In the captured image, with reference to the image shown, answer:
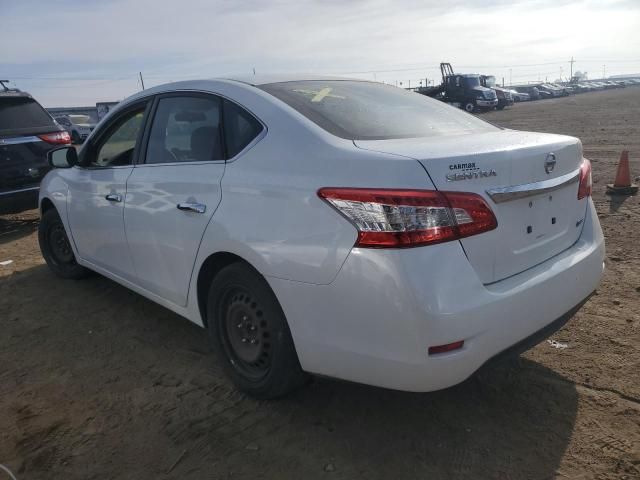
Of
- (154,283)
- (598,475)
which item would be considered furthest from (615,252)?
(154,283)

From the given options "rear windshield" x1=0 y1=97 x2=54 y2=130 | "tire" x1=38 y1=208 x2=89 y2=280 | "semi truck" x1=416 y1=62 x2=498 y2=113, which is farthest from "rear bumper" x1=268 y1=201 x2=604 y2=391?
"semi truck" x1=416 y1=62 x2=498 y2=113

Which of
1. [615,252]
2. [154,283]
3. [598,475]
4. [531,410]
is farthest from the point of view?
[615,252]

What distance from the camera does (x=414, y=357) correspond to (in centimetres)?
206

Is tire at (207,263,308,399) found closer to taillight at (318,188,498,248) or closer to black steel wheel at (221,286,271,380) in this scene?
black steel wheel at (221,286,271,380)

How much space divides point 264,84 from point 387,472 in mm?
2088

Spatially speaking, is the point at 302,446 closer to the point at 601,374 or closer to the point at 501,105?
the point at 601,374

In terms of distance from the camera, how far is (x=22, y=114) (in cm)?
702

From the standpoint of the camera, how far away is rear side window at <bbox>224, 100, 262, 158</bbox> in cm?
271

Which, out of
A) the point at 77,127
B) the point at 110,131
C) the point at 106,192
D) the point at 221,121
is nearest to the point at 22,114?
the point at 110,131

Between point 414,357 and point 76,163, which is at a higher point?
point 76,163

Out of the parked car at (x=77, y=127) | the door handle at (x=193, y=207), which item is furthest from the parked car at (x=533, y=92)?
the door handle at (x=193, y=207)

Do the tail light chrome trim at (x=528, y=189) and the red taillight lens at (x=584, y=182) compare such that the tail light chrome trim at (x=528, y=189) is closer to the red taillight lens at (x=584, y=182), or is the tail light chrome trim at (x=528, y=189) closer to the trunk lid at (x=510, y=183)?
the trunk lid at (x=510, y=183)

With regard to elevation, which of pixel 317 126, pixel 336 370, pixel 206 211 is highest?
pixel 317 126

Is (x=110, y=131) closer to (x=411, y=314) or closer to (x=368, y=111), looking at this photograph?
(x=368, y=111)
